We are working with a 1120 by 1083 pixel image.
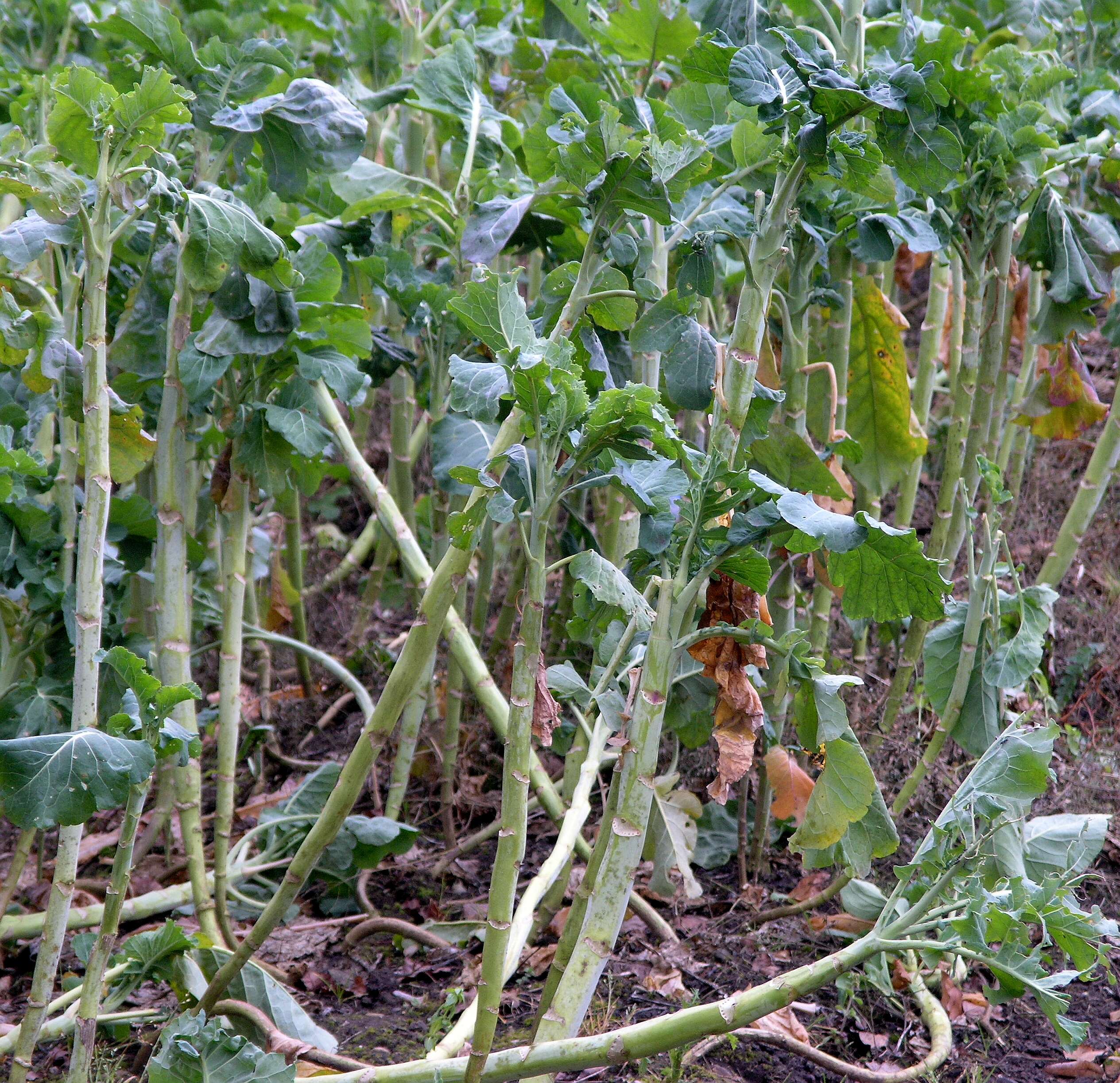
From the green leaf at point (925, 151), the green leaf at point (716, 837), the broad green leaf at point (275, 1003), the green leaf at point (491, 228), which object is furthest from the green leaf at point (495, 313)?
the green leaf at point (716, 837)

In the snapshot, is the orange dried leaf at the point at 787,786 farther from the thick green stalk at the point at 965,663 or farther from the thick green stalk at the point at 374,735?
the thick green stalk at the point at 374,735

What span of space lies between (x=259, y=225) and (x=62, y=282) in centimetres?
56

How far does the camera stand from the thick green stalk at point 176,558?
73.1 inches

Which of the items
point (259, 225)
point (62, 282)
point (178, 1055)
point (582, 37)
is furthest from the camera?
point (582, 37)

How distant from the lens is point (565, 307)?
1.47 m

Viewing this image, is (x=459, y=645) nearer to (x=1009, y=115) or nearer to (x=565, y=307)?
(x=565, y=307)

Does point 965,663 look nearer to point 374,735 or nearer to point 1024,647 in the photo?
point 1024,647

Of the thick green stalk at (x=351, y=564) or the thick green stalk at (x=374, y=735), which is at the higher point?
the thick green stalk at (x=374, y=735)

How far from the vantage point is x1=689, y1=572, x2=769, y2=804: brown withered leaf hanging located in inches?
58.4

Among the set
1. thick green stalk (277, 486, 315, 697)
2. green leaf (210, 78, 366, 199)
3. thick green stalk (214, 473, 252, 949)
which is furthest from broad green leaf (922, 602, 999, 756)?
thick green stalk (277, 486, 315, 697)

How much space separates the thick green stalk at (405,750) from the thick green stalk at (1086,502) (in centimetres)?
163

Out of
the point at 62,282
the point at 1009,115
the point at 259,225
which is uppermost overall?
the point at 1009,115

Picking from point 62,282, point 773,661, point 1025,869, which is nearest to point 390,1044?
point 773,661

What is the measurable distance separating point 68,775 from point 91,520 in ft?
1.16
